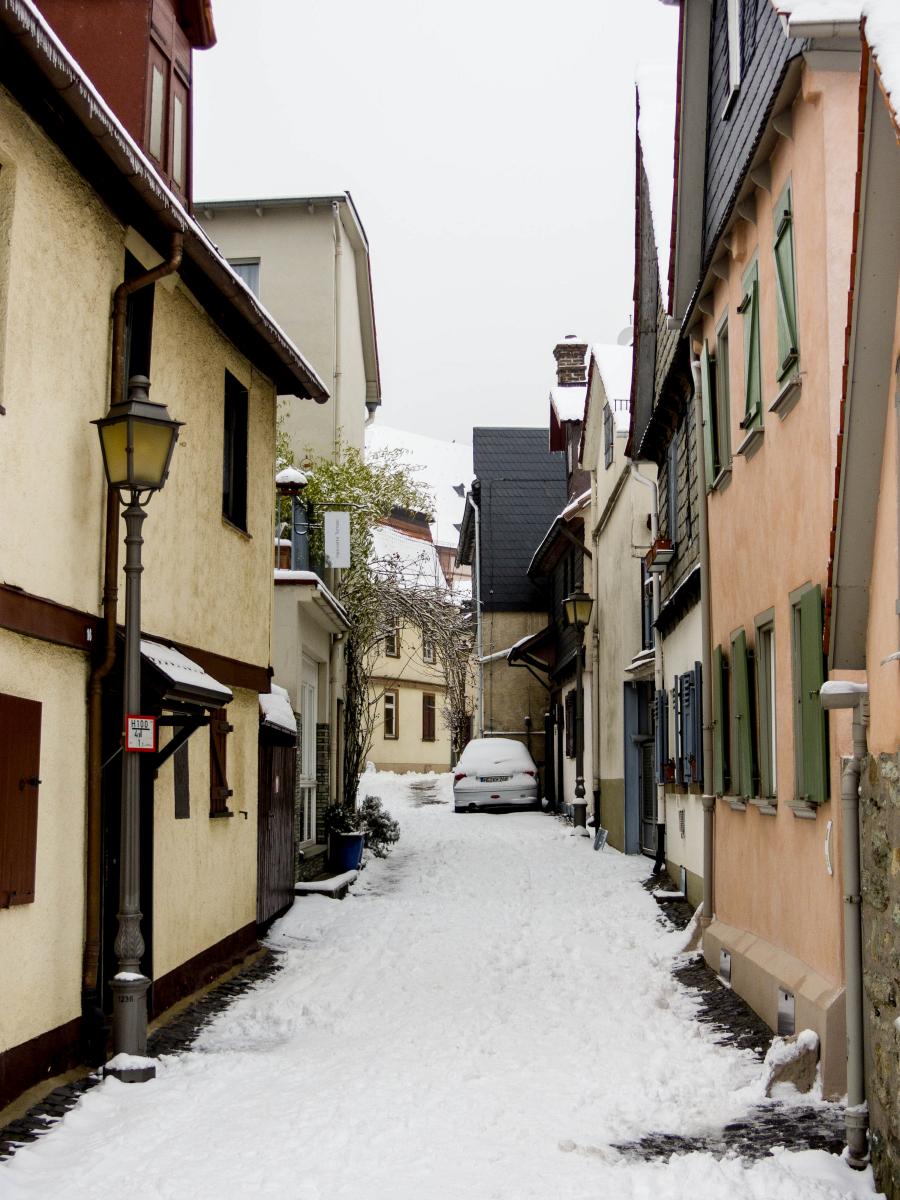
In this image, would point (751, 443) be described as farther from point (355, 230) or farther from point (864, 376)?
point (355, 230)

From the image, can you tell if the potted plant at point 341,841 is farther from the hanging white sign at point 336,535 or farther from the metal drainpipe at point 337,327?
the metal drainpipe at point 337,327

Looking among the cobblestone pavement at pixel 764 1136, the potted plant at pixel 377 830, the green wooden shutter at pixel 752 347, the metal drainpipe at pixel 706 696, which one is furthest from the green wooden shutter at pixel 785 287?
the potted plant at pixel 377 830

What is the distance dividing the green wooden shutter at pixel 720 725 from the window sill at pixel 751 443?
1.83 m

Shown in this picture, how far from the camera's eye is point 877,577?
5.84 meters

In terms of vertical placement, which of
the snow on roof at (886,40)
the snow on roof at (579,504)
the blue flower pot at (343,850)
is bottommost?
the blue flower pot at (343,850)

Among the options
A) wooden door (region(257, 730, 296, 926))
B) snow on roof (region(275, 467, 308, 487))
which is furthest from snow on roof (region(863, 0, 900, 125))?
snow on roof (region(275, 467, 308, 487))

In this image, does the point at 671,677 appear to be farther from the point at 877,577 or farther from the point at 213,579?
the point at 877,577

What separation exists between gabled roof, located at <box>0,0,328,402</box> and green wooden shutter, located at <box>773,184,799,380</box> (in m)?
3.54

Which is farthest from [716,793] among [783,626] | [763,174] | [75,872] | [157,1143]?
[157,1143]

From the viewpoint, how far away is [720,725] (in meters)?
11.2

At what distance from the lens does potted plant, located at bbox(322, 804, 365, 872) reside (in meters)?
17.4

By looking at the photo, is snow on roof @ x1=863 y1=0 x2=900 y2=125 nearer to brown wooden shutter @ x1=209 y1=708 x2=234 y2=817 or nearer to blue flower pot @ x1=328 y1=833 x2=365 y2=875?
brown wooden shutter @ x1=209 y1=708 x2=234 y2=817

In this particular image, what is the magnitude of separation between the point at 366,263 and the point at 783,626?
16.7 m

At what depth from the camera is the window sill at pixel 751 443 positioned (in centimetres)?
956
